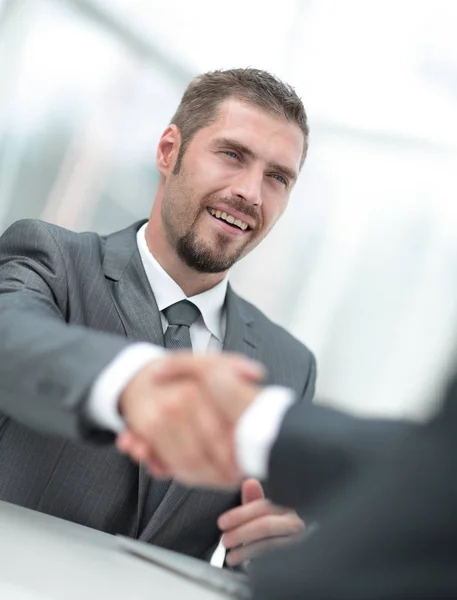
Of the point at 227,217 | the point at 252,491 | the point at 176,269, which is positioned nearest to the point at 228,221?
the point at 227,217

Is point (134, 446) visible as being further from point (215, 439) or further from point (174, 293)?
point (174, 293)

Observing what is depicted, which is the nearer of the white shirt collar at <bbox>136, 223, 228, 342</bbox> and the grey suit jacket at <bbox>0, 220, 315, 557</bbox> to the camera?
the grey suit jacket at <bbox>0, 220, 315, 557</bbox>

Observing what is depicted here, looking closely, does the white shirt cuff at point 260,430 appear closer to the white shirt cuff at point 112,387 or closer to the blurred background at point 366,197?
the white shirt cuff at point 112,387

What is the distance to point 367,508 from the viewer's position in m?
0.56

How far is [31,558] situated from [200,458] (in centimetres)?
30

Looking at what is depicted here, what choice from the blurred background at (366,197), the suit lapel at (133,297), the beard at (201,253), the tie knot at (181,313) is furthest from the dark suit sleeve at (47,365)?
the blurred background at (366,197)

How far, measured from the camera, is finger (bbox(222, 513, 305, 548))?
1302 millimetres

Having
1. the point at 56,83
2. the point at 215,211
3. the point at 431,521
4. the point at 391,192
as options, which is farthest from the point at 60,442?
the point at 391,192

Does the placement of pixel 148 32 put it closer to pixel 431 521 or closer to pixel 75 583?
pixel 75 583

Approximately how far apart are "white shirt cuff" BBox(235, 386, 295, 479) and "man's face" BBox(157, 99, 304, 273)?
0.96 m

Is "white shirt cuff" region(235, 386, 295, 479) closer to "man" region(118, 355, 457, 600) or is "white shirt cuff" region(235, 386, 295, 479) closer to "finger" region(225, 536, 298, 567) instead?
"man" region(118, 355, 457, 600)

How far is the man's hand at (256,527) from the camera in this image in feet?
4.28

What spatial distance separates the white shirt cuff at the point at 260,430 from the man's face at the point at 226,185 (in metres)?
0.96

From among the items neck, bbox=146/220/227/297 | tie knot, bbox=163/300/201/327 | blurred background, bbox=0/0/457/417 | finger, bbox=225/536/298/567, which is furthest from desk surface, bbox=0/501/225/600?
blurred background, bbox=0/0/457/417
